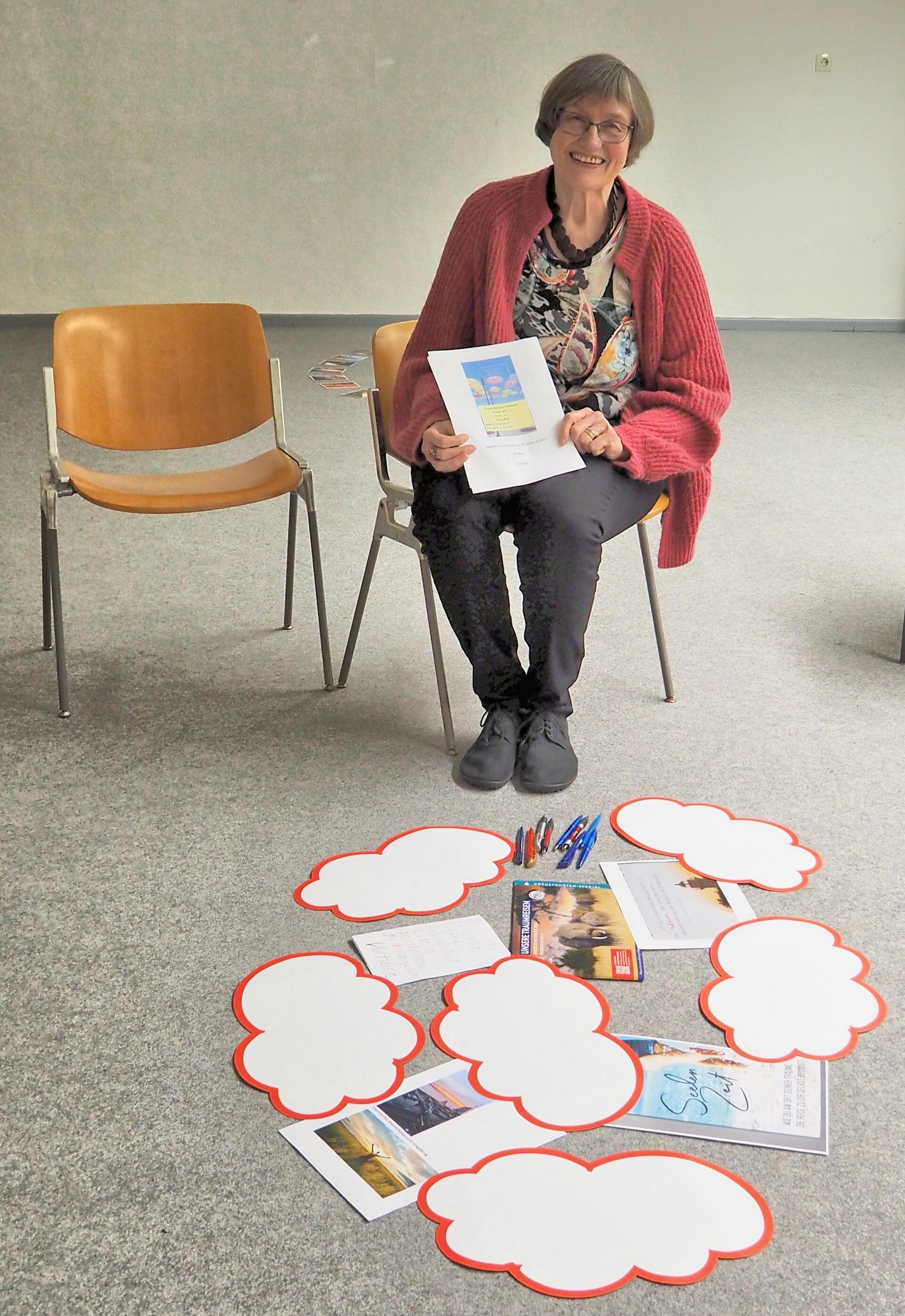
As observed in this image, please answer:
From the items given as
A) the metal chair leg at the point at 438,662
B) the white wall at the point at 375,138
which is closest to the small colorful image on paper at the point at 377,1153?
the metal chair leg at the point at 438,662

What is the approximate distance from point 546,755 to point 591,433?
583 mm

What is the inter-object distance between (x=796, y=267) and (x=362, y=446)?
13.0 ft

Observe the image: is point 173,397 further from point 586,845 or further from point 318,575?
point 586,845

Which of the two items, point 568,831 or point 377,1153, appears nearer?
point 377,1153

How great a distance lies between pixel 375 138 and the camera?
6.99 m

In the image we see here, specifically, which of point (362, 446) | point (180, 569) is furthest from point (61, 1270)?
point (362, 446)

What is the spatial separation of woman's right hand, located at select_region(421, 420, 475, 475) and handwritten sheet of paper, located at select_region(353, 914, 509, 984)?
0.80 meters

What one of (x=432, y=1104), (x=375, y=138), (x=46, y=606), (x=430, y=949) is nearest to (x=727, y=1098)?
(x=432, y=1104)

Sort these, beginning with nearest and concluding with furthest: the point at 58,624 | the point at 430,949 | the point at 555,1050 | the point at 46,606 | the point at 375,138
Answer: the point at 555,1050 → the point at 430,949 → the point at 58,624 → the point at 46,606 → the point at 375,138

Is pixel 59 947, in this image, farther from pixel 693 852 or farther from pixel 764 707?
pixel 764 707

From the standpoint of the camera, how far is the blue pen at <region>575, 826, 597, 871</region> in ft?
6.41

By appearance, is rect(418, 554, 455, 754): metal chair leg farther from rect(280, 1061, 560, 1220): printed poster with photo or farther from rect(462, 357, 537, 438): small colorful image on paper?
rect(280, 1061, 560, 1220): printed poster with photo

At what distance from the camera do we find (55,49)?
21.7ft

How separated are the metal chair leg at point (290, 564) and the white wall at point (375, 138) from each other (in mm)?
4727
